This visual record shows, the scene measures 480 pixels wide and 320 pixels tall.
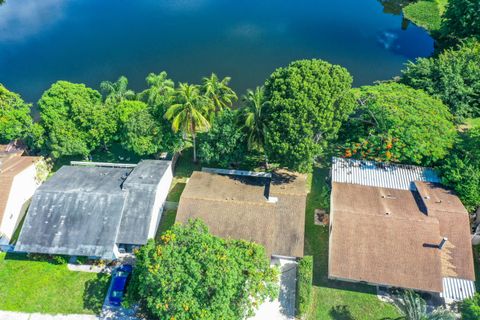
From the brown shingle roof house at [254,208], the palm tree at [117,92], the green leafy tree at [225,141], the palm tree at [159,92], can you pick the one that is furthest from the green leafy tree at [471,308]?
the palm tree at [117,92]

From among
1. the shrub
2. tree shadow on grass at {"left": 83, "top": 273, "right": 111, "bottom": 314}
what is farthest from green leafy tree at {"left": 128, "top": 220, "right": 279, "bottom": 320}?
tree shadow on grass at {"left": 83, "top": 273, "right": 111, "bottom": 314}

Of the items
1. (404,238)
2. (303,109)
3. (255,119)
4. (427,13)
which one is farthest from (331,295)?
(427,13)

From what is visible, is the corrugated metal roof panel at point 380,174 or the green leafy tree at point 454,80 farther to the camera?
the green leafy tree at point 454,80

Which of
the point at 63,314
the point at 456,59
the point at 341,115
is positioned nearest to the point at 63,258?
the point at 63,314

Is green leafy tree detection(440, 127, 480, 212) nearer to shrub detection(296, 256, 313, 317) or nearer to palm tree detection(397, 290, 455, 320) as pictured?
palm tree detection(397, 290, 455, 320)

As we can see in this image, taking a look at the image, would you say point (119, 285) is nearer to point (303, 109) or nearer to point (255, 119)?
point (255, 119)

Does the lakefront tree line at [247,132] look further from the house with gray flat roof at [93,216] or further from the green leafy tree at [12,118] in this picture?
the house with gray flat roof at [93,216]
